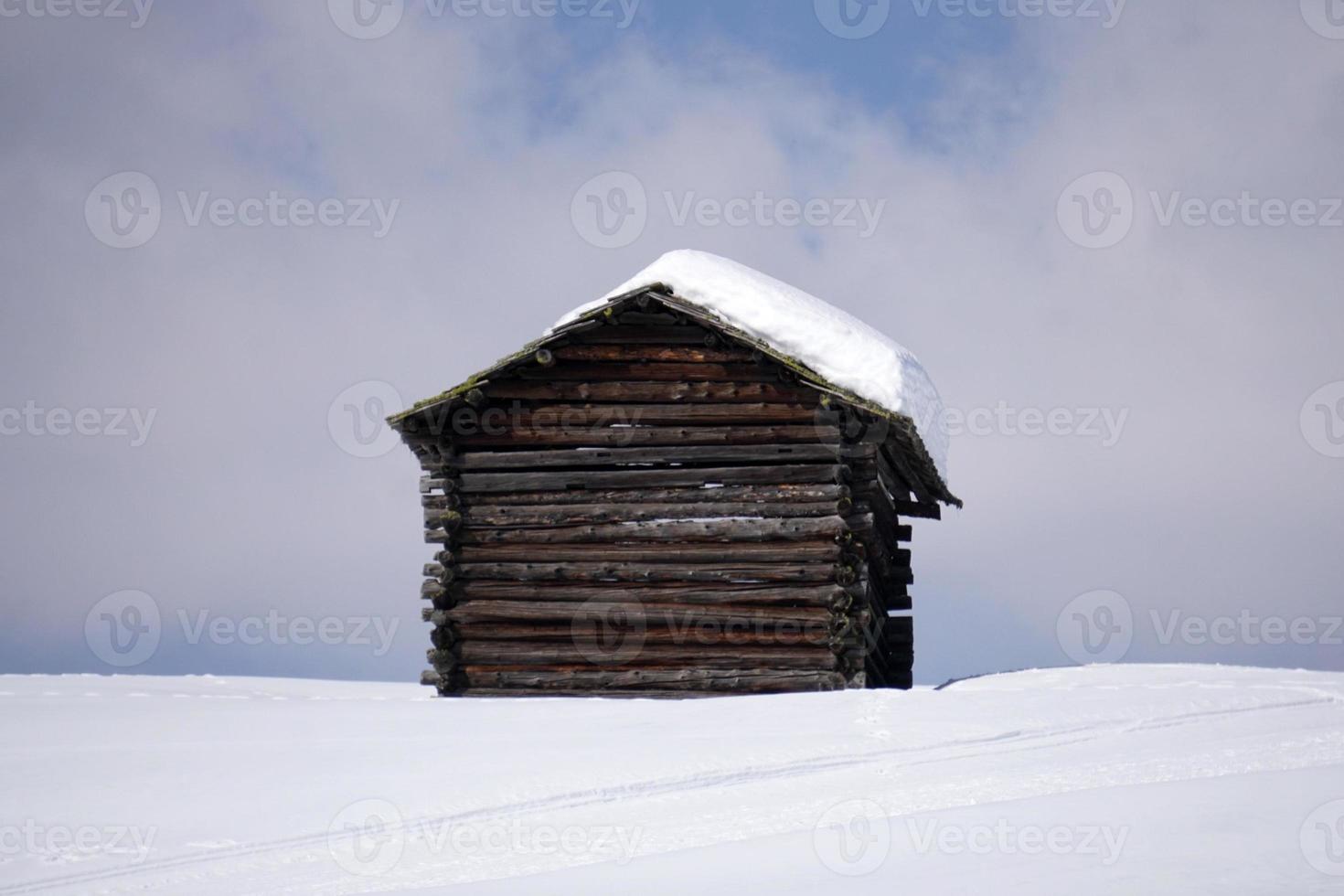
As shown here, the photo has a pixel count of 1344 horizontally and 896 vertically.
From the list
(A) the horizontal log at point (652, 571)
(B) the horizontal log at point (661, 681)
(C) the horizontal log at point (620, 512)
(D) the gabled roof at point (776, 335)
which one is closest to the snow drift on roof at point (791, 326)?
(D) the gabled roof at point (776, 335)

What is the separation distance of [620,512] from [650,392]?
1441 millimetres

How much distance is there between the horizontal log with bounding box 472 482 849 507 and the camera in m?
14.2

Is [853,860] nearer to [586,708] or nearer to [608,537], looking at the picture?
[586,708]

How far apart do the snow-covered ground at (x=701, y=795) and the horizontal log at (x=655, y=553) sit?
75.6 inches

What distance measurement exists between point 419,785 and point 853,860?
3.52 metres

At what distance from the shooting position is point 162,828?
838cm

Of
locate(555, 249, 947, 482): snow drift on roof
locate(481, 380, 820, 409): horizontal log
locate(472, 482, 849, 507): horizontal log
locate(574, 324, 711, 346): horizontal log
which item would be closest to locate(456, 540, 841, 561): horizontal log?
locate(472, 482, 849, 507): horizontal log

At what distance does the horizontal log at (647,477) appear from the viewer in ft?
46.7

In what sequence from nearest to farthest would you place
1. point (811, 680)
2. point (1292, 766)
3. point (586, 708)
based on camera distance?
1. point (1292, 766)
2. point (586, 708)
3. point (811, 680)

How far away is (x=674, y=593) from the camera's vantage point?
14281mm

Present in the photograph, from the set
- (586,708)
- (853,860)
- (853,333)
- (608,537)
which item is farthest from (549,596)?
(853,860)

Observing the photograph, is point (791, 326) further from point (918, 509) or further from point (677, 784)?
point (677, 784)

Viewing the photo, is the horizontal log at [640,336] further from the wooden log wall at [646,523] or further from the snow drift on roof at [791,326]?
the snow drift on roof at [791,326]

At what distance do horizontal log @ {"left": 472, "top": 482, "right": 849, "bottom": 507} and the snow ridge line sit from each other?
14.3ft
